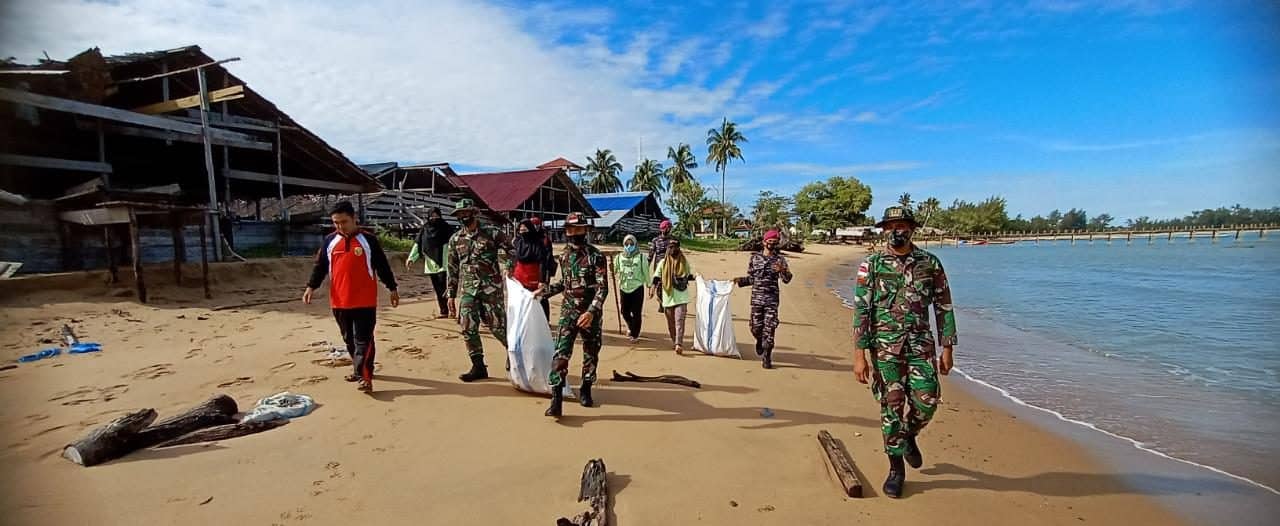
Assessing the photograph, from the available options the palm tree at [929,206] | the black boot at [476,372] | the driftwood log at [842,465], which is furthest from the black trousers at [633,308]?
the palm tree at [929,206]

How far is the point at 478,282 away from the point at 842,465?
3.64 m

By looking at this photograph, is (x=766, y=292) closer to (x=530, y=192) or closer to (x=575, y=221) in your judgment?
(x=575, y=221)

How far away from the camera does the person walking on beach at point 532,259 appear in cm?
548

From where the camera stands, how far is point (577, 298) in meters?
4.54

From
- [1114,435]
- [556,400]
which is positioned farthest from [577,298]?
[1114,435]

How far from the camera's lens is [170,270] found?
960 cm

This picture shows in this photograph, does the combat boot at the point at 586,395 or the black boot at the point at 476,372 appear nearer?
the combat boot at the point at 586,395

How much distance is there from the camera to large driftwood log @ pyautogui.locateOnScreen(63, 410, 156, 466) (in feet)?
10.7

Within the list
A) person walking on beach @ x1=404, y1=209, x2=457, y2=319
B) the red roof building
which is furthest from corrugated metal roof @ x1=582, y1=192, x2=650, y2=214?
person walking on beach @ x1=404, y1=209, x2=457, y2=319

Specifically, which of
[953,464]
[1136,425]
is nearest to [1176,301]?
[1136,425]

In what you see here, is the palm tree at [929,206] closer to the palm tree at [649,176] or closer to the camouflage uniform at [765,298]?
the palm tree at [649,176]

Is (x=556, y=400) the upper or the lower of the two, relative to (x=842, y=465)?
upper

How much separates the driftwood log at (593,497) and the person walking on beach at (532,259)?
236 centimetres

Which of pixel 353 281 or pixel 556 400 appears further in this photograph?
pixel 353 281
